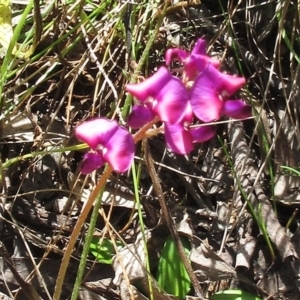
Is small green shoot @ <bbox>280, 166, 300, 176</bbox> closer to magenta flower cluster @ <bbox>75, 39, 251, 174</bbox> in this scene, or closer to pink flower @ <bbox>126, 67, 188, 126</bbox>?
magenta flower cluster @ <bbox>75, 39, 251, 174</bbox>

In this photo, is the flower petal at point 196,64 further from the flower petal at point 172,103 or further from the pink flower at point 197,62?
the flower petal at point 172,103

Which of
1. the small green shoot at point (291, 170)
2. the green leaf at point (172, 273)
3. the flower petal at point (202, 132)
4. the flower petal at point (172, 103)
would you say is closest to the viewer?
the flower petal at point (172, 103)

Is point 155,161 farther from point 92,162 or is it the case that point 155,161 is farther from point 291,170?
point 92,162

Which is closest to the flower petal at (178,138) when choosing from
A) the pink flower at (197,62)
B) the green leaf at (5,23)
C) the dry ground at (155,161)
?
the pink flower at (197,62)

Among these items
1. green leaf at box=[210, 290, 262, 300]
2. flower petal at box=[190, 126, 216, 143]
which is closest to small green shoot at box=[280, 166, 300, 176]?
green leaf at box=[210, 290, 262, 300]

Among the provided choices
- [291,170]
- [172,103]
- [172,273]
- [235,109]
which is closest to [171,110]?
[172,103]
